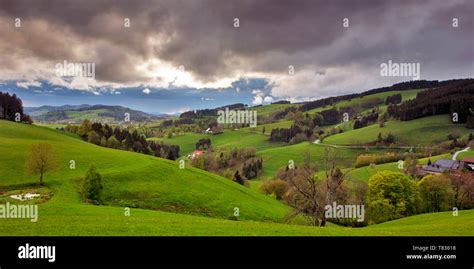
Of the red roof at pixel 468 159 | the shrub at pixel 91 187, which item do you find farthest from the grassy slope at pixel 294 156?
the shrub at pixel 91 187

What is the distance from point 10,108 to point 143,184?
10700cm

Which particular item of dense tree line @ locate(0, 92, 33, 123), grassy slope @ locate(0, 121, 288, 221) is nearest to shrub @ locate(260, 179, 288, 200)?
grassy slope @ locate(0, 121, 288, 221)

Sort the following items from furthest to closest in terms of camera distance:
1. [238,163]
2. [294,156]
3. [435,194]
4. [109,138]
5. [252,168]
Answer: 1. [294,156]
2. [238,163]
3. [252,168]
4. [109,138]
5. [435,194]

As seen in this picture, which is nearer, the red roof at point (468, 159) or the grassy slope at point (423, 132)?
the red roof at point (468, 159)

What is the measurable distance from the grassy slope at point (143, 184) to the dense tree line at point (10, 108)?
2494 inches

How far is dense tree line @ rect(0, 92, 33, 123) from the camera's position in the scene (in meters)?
122

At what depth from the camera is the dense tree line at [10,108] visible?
122481 mm

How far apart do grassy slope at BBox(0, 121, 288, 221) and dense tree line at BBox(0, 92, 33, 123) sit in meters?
63.3

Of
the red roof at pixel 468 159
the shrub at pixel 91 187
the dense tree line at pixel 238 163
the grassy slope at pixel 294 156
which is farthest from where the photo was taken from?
the grassy slope at pixel 294 156

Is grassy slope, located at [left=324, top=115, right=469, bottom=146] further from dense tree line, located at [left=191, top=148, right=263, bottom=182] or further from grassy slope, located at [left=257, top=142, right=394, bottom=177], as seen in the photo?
dense tree line, located at [left=191, top=148, right=263, bottom=182]

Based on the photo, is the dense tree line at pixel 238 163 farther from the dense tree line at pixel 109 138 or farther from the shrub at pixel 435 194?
the shrub at pixel 435 194

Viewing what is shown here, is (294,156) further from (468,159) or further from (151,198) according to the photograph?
(151,198)

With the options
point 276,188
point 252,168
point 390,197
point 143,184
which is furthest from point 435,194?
point 252,168

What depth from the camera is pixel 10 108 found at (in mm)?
125000
